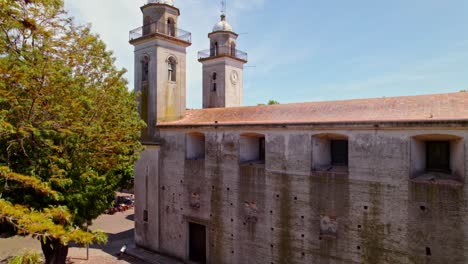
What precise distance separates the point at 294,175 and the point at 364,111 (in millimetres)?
3519

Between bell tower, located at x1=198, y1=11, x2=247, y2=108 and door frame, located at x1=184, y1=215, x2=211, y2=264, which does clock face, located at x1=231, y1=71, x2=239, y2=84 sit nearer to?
bell tower, located at x1=198, y1=11, x2=247, y2=108

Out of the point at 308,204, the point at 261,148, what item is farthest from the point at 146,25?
the point at 308,204

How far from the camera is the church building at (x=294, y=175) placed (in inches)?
393

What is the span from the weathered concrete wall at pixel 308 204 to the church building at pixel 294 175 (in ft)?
0.12

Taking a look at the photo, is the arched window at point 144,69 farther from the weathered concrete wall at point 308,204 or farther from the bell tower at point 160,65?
the weathered concrete wall at point 308,204

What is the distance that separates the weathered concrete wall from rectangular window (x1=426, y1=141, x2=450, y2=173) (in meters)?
0.97

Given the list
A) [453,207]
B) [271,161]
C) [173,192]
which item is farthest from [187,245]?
[453,207]

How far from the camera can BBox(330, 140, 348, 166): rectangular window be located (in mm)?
12734

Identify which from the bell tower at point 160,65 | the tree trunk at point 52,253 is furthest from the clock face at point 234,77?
the tree trunk at point 52,253

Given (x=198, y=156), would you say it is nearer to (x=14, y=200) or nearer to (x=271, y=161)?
(x=271, y=161)

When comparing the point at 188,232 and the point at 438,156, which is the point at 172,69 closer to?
the point at 188,232

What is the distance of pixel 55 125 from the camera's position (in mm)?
10070

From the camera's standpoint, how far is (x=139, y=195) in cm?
1834

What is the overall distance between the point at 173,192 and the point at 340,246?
8.75 meters
